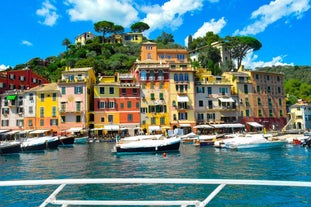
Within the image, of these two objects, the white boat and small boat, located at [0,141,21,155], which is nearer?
the white boat

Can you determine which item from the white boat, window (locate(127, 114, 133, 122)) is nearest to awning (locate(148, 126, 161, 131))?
window (locate(127, 114, 133, 122))

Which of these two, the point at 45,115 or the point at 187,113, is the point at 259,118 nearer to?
the point at 187,113

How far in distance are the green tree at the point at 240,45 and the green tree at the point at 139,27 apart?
41.2 m

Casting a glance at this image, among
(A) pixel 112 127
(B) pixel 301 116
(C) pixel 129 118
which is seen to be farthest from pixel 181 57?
(A) pixel 112 127

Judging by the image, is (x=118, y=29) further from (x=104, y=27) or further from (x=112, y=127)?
(x=112, y=127)

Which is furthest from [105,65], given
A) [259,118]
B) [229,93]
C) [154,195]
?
[154,195]

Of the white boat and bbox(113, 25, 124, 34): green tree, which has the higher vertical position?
bbox(113, 25, 124, 34): green tree

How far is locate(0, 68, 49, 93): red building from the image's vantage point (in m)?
61.5

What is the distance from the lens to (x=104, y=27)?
10794cm

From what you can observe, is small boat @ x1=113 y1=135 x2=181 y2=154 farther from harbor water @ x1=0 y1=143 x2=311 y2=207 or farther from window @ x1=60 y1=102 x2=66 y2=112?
window @ x1=60 y1=102 x2=66 y2=112

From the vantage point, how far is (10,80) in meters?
62.9

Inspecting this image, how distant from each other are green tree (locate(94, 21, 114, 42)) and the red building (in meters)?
44.6

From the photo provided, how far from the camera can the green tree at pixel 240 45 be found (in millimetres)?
84125

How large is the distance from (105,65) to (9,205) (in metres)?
69.4
